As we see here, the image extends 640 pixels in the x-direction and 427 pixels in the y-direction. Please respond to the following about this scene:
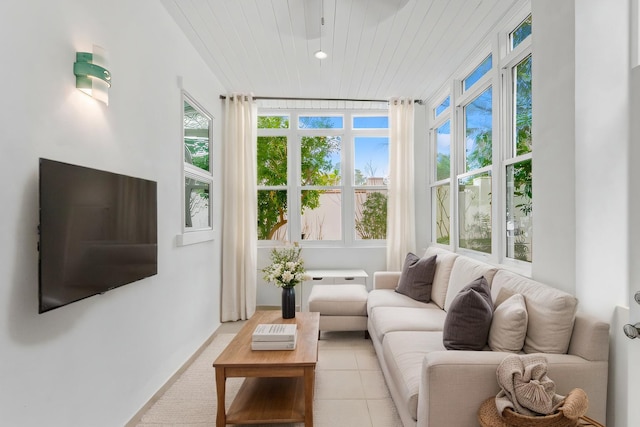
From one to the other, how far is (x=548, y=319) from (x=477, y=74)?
8.31 feet

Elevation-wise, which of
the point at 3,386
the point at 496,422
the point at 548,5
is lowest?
the point at 496,422

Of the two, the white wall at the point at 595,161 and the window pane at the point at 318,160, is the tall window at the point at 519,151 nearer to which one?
the white wall at the point at 595,161

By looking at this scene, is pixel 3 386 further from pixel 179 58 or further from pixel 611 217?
pixel 611 217

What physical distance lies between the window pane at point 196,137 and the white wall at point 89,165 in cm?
25

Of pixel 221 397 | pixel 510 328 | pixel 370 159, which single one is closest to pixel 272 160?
pixel 370 159

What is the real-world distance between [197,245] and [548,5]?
329cm

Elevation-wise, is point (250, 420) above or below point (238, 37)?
below

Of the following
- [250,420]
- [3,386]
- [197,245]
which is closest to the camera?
[3,386]

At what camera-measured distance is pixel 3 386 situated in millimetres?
1275

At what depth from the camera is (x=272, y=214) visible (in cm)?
474

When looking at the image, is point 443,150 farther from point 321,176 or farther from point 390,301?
point 390,301

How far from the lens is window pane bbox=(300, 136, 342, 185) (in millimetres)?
4809

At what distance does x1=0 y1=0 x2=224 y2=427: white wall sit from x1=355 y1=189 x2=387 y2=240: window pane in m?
2.54

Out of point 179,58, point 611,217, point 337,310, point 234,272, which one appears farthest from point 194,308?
point 611,217
